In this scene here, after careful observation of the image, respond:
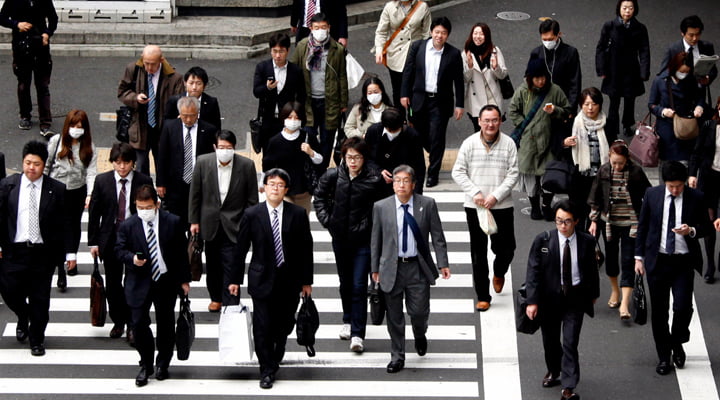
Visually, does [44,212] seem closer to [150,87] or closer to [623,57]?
[150,87]

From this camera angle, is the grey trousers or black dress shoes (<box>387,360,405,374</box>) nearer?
the grey trousers

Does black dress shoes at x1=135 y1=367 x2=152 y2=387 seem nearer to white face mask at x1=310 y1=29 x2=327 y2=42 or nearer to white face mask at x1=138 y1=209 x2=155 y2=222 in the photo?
white face mask at x1=138 y1=209 x2=155 y2=222

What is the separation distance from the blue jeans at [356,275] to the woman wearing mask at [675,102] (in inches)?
162

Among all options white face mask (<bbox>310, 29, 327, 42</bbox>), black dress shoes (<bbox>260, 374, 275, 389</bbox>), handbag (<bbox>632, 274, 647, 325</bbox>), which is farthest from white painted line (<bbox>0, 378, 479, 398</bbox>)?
white face mask (<bbox>310, 29, 327, 42</bbox>)

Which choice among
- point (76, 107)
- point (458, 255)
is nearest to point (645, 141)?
point (458, 255)

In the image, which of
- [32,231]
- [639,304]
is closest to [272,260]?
[32,231]

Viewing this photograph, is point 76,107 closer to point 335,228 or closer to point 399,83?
point 399,83

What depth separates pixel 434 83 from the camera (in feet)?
60.1

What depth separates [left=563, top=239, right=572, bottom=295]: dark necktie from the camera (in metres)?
13.4

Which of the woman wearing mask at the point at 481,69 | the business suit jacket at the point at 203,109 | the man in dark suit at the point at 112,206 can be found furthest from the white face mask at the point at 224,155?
the woman wearing mask at the point at 481,69

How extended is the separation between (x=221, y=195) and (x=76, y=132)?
61.5 inches

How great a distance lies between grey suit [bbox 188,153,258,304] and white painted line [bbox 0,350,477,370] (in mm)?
960

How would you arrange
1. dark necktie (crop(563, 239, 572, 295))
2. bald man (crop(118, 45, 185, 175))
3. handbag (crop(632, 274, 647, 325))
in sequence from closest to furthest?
1. dark necktie (crop(563, 239, 572, 295))
2. handbag (crop(632, 274, 647, 325))
3. bald man (crop(118, 45, 185, 175))

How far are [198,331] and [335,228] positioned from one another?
69.3 inches
